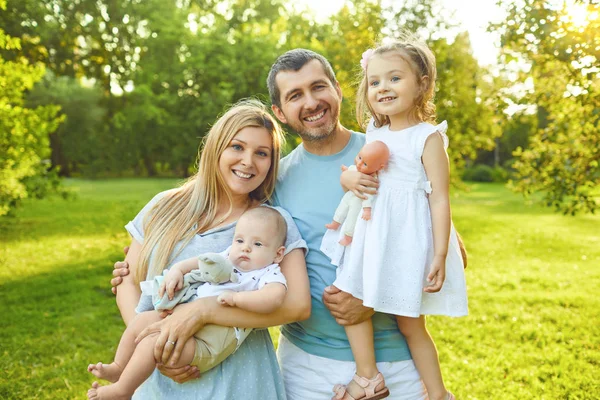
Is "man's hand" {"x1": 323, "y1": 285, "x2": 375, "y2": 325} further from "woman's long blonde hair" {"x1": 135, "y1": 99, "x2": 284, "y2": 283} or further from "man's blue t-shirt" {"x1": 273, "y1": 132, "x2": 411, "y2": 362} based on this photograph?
"woman's long blonde hair" {"x1": 135, "y1": 99, "x2": 284, "y2": 283}

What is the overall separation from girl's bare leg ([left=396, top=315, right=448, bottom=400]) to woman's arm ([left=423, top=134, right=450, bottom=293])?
335mm

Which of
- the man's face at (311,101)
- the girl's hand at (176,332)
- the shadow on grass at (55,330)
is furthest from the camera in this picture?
the shadow on grass at (55,330)

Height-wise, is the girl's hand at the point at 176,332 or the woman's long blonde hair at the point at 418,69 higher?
the woman's long blonde hair at the point at 418,69

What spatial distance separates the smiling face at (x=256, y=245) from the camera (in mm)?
2506

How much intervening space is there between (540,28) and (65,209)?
640 inches

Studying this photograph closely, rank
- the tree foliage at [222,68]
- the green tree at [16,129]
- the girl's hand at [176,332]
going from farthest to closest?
1. the tree foliage at [222,68]
2. the green tree at [16,129]
3. the girl's hand at [176,332]

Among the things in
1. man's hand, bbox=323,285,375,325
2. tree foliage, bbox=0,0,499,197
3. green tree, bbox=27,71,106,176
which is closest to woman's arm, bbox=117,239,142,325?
man's hand, bbox=323,285,375,325

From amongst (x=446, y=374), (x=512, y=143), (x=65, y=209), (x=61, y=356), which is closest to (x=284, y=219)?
(x=446, y=374)

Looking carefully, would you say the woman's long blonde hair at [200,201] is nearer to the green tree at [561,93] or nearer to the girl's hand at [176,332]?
the girl's hand at [176,332]

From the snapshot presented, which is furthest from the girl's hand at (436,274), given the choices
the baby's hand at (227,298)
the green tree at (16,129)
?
the green tree at (16,129)

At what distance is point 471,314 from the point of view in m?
7.95

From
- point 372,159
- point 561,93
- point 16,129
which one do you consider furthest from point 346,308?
point 16,129

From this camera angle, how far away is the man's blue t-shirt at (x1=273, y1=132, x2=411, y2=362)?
271 cm

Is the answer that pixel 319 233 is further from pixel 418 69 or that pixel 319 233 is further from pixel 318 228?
pixel 418 69
